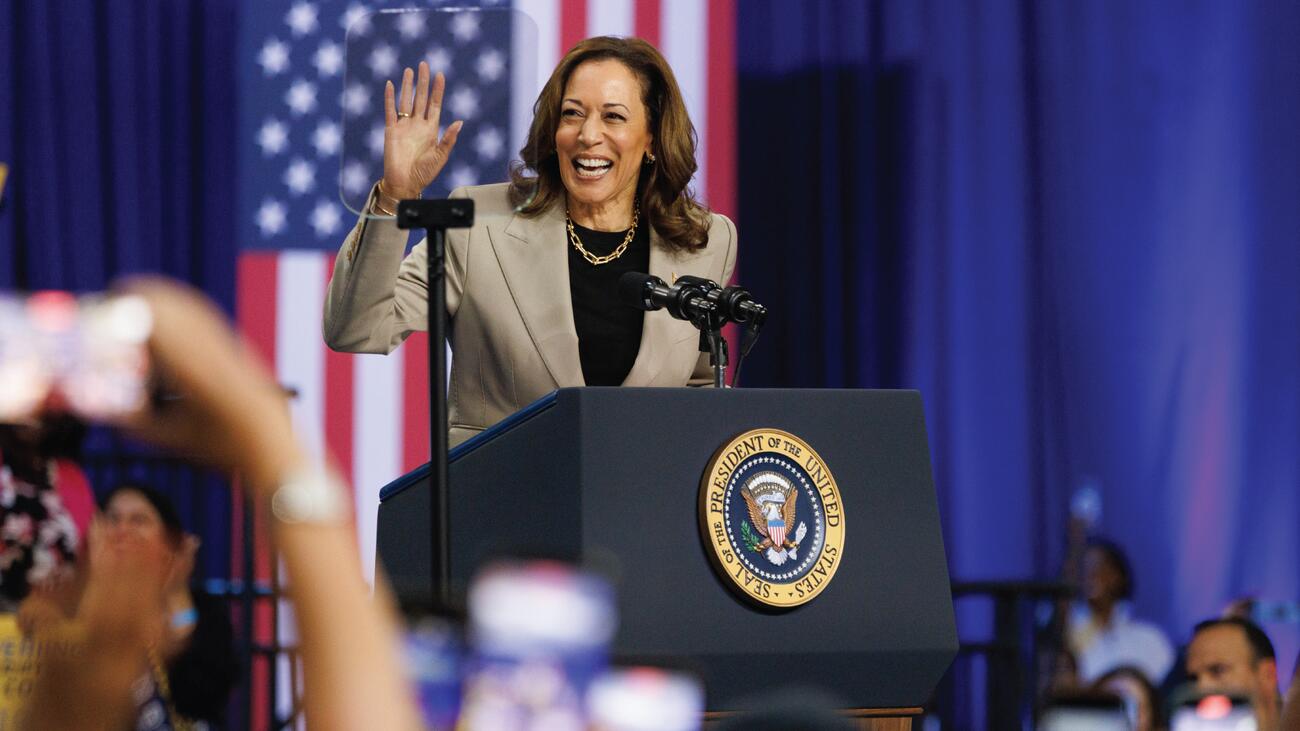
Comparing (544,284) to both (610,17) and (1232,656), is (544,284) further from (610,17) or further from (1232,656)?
(610,17)

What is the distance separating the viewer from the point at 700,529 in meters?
1.72

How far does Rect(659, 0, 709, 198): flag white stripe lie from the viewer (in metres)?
5.59

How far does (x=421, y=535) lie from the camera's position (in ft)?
6.38

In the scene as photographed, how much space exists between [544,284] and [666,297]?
37 cm

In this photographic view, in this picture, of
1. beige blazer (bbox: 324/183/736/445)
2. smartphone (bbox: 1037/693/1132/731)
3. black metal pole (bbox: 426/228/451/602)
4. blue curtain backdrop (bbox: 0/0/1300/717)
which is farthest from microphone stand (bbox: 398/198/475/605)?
blue curtain backdrop (bbox: 0/0/1300/717)

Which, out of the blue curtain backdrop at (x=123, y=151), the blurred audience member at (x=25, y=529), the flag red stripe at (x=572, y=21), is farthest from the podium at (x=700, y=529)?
the blue curtain backdrop at (x=123, y=151)

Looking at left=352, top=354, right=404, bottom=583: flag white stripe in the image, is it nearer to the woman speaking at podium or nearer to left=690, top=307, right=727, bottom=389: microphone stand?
the woman speaking at podium

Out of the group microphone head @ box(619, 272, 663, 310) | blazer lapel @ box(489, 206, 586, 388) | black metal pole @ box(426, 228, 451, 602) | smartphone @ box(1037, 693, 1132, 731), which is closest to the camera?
smartphone @ box(1037, 693, 1132, 731)

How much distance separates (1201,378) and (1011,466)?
74cm

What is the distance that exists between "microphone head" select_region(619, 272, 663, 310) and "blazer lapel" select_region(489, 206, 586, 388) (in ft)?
0.71

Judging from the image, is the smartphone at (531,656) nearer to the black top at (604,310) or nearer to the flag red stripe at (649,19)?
the black top at (604,310)

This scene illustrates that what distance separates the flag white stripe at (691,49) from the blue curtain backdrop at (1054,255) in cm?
34

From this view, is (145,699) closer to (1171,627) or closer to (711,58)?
(711,58)

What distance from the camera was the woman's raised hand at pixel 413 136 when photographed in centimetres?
184
